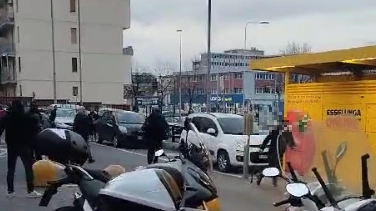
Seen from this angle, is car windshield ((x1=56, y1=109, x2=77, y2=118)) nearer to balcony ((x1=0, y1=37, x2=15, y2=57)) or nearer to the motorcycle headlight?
the motorcycle headlight

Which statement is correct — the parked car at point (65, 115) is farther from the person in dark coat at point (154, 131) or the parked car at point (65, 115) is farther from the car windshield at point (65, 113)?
the person in dark coat at point (154, 131)

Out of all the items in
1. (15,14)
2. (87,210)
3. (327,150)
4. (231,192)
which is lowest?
(231,192)

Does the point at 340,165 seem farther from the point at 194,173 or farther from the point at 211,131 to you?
the point at 211,131

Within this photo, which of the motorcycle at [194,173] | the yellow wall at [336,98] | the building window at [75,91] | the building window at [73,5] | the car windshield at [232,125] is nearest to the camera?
the motorcycle at [194,173]

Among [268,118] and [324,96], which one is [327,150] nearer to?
[268,118]

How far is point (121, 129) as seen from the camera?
987 inches

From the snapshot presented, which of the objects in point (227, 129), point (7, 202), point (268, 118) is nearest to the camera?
point (7, 202)

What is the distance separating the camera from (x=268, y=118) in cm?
1366

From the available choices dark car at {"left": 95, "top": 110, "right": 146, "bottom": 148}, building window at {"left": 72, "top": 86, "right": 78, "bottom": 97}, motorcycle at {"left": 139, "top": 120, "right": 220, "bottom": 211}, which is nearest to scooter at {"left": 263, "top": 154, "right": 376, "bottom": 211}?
motorcycle at {"left": 139, "top": 120, "right": 220, "bottom": 211}

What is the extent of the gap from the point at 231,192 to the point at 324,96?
12.8 feet

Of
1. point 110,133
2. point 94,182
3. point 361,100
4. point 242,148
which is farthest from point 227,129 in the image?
point 94,182

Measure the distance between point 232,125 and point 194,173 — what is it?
12.7 meters

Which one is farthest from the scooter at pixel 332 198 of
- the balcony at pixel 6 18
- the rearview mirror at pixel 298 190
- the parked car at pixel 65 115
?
the balcony at pixel 6 18

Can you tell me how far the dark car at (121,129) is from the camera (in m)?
24.9
